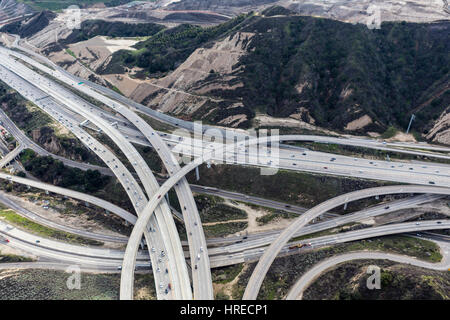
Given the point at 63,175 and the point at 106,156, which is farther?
the point at 63,175

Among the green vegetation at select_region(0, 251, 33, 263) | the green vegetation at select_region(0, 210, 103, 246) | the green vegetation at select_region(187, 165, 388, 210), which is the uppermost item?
the green vegetation at select_region(187, 165, 388, 210)

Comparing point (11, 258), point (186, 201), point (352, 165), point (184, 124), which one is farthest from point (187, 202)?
point (352, 165)

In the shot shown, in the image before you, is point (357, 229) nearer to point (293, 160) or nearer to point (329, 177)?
point (329, 177)

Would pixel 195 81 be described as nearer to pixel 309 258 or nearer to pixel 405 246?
pixel 309 258

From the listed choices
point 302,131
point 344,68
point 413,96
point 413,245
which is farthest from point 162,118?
point 413,96

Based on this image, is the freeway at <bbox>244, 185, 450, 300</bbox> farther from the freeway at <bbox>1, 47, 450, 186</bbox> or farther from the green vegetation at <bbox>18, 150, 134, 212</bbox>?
the green vegetation at <bbox>18, 150, 134, 212</bbox>

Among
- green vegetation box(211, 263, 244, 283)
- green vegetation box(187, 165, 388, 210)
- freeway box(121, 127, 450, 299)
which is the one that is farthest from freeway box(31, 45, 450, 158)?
green vegetation box(211, 263, 244, 283)
